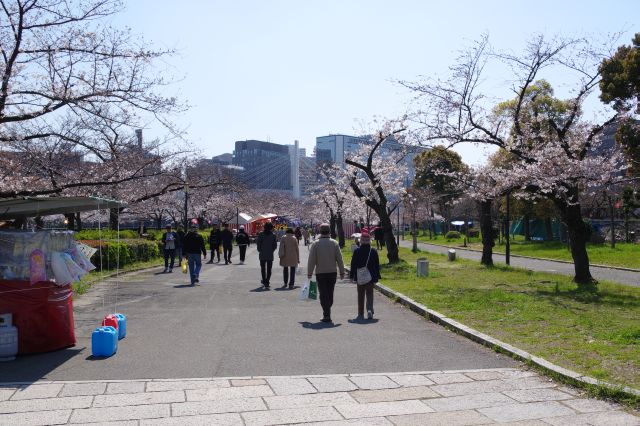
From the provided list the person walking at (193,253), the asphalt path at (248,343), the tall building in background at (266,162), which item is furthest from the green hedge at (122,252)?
the tall building in background at (266,162)

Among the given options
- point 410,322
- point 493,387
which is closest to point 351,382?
point 493,387

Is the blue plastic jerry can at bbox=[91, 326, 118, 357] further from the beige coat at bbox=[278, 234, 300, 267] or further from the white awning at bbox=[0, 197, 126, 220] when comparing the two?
the beige coat at bbox=[278, 234, 300, 267]

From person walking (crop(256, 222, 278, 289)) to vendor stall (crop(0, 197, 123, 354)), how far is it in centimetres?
821

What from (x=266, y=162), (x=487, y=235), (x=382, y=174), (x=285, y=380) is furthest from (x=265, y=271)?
(x=266, y=162)

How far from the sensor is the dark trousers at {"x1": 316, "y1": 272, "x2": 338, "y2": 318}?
1047 cm

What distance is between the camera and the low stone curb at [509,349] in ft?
19.5

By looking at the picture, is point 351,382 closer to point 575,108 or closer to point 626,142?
point 575,108

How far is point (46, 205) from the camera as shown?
28.4 ft

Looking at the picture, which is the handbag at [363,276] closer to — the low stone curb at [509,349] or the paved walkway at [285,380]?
the paved walkway at [285,380]

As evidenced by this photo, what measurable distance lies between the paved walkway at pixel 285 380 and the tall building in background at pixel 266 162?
6061 inches

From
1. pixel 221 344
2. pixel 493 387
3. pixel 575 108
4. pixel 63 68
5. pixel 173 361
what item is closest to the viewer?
pixel 493 387

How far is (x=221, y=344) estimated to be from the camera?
332 inches

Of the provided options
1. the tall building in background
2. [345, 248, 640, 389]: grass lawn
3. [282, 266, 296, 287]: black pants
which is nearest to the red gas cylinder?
[345, 248, 640, 389]: grass lawn

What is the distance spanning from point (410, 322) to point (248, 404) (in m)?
5.46
